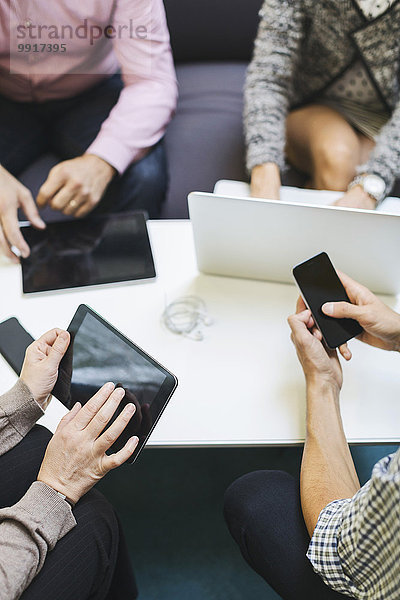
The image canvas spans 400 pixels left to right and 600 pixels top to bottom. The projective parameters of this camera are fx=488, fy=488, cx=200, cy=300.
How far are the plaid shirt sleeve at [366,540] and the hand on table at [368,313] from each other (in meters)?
0.28

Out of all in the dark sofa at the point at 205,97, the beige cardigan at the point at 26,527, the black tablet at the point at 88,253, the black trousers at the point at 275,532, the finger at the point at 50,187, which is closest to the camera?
the beige cardigan at the point at 26,527

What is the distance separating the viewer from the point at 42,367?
78 cm

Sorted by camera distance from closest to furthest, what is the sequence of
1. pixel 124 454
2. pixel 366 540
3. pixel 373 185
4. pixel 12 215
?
pixel 366 540, pixel 124 454, pixel 12 215, pixel 373 185

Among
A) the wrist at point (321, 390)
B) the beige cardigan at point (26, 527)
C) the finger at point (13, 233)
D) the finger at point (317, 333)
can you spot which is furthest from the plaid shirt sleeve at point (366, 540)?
the finger at point (13, 233)

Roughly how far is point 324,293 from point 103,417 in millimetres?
415

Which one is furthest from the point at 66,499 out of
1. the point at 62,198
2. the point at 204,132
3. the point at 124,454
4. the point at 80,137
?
the point at 204,132

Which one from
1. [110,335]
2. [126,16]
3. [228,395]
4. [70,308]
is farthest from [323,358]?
[126,16]

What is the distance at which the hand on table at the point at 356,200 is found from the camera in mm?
1100

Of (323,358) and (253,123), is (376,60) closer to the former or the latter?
(253,123)

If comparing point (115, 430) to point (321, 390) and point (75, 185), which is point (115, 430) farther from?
point (75, 185)

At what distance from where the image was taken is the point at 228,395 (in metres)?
0.84

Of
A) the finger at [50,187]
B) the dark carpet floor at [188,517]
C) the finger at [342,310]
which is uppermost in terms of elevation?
the finger at [50,187]

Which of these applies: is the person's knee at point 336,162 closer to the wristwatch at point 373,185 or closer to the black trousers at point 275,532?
the wristwatch at point 373,185

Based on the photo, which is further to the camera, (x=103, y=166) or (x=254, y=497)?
(x=103, y=166)
